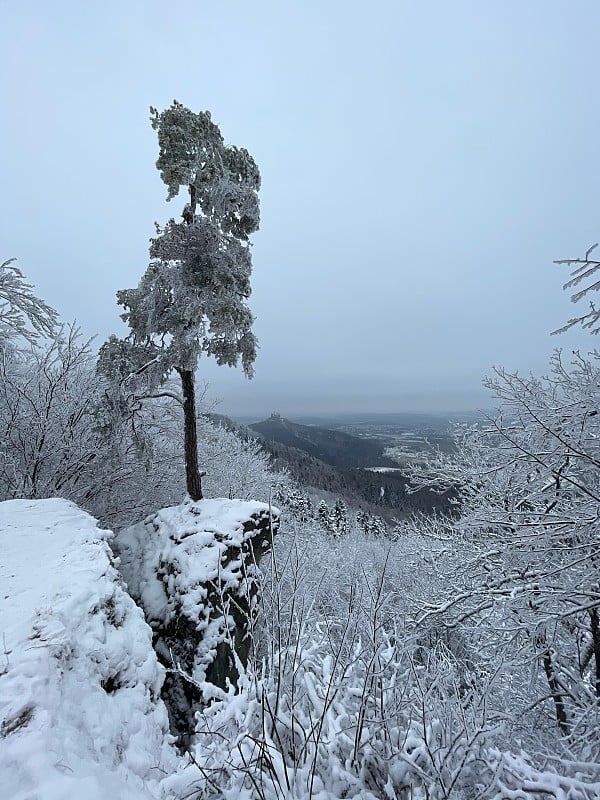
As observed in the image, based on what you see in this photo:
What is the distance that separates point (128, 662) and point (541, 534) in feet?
17.1

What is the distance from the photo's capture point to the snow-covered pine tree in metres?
8.45

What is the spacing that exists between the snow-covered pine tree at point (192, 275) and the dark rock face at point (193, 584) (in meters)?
1.44

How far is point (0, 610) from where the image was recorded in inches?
171

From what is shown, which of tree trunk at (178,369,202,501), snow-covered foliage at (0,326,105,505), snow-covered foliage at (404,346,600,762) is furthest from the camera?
snow-covered foliage at (0,326,105,505)

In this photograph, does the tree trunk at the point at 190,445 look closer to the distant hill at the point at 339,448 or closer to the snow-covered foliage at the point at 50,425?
the snow-covered foliage at the point at 50,425

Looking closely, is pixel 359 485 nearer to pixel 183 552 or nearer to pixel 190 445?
pixel 190 445

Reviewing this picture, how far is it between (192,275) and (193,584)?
268 inches

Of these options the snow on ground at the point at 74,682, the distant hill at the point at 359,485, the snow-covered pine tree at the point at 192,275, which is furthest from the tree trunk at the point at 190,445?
the distant hill at the point at 359,485

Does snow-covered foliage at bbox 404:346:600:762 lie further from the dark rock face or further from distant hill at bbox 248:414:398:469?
distant hill at bbox 248:414:398:469

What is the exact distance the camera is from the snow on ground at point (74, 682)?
2.82m

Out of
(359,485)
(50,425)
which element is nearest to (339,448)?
(359,485)

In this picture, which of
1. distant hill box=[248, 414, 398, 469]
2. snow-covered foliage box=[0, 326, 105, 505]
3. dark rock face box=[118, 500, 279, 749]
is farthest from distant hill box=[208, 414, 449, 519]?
dark rock face box=[118, 500, 279, 749]

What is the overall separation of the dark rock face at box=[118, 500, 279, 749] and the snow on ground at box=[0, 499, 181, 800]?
125 cm

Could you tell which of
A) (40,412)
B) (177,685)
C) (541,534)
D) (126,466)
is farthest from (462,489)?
(40,412)
